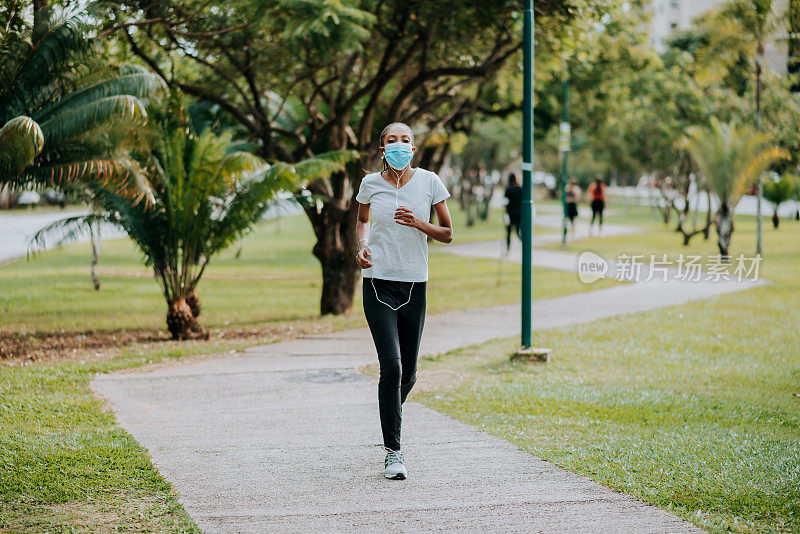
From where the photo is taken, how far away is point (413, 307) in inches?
190

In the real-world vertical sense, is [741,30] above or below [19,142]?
above

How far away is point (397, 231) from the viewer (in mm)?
4797

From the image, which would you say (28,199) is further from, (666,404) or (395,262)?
(395,262)

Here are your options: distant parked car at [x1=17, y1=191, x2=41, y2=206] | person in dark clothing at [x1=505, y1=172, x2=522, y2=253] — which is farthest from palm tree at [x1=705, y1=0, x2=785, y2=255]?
distant parked car at [x1=17, y1=191, x2=41, y2=206]

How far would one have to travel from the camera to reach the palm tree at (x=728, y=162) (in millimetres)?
20062

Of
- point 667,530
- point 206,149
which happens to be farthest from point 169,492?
point 206,149

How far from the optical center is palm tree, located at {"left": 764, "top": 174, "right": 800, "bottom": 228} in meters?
30.5

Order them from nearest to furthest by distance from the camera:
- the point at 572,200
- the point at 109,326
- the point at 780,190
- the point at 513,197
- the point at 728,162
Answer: the point at 109,326, the point at 513,197, the point at 728,162, the point at 572,200, the point at 780,190

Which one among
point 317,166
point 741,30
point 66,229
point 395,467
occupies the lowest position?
point 395,467

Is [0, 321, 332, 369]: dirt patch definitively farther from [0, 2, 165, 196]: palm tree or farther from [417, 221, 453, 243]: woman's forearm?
[417, 221, 453, 243]: woman's forearm

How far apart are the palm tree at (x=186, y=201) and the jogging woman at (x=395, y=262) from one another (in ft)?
18.5

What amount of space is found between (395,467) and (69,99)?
21.0ft

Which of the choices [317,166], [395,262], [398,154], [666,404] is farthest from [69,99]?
[666,404]

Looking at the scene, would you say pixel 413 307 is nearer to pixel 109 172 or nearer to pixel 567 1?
pixel 109 172
